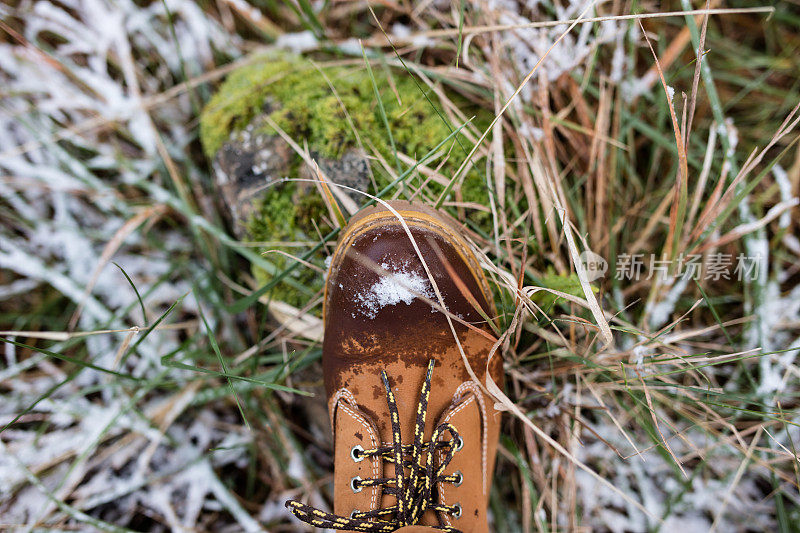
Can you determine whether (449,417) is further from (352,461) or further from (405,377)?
(352,461)

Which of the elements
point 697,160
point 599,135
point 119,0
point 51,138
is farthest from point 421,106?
point 51,138

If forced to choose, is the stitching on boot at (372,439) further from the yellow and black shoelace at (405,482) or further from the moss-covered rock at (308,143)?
the moss-covered rock at (308,143)

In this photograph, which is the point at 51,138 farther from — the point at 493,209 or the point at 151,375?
the point at 493,209

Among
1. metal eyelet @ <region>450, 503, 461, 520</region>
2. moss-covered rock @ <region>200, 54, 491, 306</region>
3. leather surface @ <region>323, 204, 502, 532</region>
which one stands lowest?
metal eyelet @ <region>450, 503, 461, 520</region>

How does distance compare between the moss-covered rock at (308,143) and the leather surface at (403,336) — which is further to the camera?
the moss-covered rock at (308,143)

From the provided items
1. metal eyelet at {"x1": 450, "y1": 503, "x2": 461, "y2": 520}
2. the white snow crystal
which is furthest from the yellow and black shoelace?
the white snow crystal

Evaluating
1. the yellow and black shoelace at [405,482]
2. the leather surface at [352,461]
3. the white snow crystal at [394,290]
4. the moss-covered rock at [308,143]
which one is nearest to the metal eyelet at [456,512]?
the yellow and black shoelace at [405,482]

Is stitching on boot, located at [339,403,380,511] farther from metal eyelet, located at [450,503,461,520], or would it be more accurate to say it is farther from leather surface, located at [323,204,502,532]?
metal eyelet, located at [450,503,461,520]
